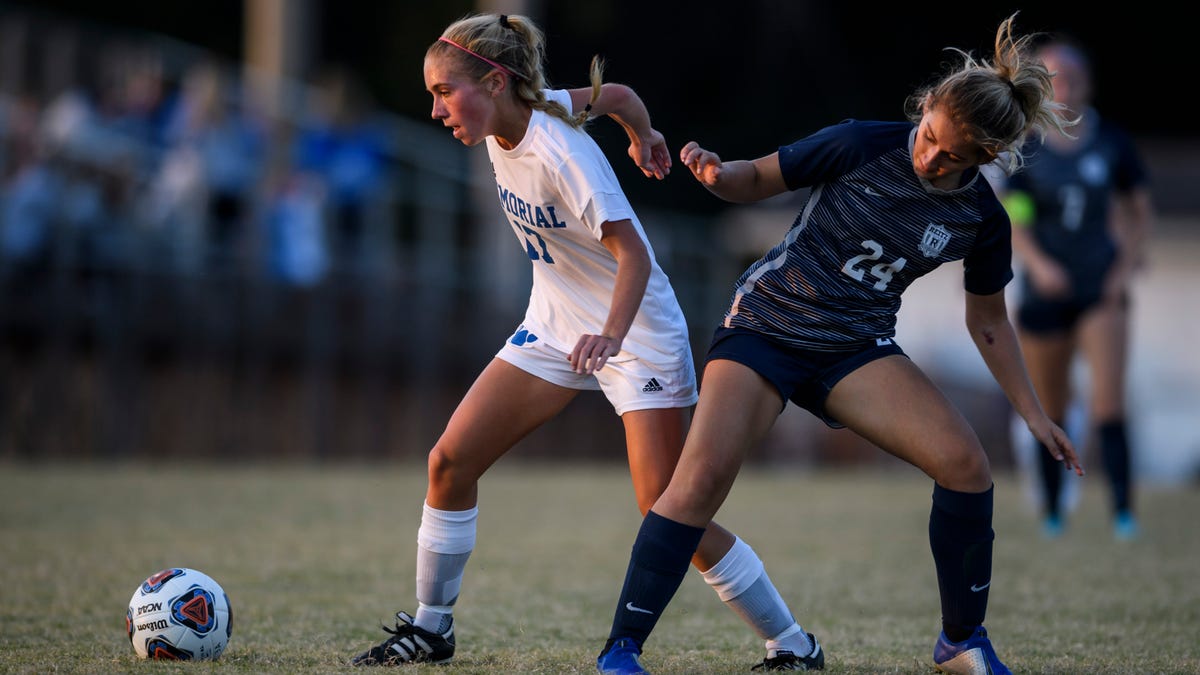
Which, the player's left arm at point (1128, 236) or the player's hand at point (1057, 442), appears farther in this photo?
the player's left arm at point (1128, 236)

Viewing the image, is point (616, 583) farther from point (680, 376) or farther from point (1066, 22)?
point (1066, 22)

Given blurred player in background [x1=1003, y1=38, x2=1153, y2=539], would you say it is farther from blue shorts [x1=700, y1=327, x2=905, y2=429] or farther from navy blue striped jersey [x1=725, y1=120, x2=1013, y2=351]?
blue shorts [x1=700, y1=327, x2=905, y2=429]

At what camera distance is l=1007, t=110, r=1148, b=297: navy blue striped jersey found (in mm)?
8031

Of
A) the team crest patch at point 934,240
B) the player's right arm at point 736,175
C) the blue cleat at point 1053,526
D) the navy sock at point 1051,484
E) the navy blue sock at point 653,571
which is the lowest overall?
the blue cleat at point 1053,526

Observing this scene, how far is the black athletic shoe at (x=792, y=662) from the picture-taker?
4.15 m

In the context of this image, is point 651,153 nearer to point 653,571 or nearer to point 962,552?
point 653,571

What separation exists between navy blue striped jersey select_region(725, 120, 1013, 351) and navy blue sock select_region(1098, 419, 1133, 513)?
4.37 metres

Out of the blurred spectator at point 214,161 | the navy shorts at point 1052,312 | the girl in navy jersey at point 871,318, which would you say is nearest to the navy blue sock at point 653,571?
the girl in navy jersey at point 871,318

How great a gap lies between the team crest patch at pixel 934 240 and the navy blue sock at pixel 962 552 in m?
0.63

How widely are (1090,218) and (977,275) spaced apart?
14.3 feet

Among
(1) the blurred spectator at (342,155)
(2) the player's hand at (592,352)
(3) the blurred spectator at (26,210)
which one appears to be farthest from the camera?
(1) the blurred spectator at (342,155)

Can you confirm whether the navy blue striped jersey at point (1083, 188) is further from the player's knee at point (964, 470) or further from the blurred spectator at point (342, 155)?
the blurred spectator at point (342, 155)

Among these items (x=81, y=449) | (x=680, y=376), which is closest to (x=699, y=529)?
(x=680, y=376)

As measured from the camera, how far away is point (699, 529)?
12.6 ft
